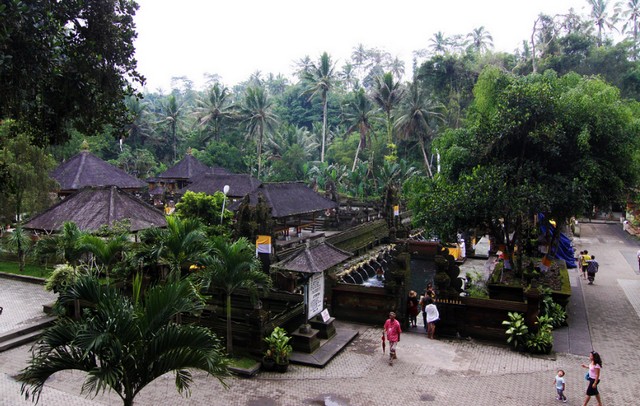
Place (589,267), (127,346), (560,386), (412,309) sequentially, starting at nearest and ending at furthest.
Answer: (127,346), (560,386), (412,309), (589,267)

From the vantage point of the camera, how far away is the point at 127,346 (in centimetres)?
602

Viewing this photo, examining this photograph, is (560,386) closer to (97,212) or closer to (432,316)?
(432,316)

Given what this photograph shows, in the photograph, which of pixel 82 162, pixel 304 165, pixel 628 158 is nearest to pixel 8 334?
pixel 628 158

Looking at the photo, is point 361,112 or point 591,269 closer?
point 591,269

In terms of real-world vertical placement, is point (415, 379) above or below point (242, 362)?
below

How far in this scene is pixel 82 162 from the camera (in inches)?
1334

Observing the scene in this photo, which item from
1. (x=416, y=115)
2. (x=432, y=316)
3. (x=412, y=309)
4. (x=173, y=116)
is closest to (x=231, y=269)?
(x=432, y=316)

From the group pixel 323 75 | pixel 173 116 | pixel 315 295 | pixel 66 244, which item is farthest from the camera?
pixel 173 116

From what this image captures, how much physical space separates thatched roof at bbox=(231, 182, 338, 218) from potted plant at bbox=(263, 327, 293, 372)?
1554cm

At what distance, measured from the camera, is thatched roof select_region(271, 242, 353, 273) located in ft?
42.2

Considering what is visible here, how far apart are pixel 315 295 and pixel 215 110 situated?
5132 centimetres

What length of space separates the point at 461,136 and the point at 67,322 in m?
15.5

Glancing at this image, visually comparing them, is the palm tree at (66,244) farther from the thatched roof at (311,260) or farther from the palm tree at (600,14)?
the palm tree at (600,14)

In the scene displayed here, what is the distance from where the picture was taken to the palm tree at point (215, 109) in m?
61.0
